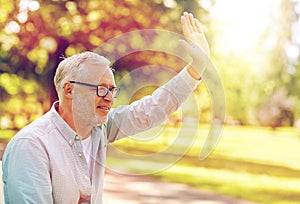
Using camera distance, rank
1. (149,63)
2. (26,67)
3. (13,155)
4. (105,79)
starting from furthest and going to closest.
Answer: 1. (26,67)
2. (149,63)
3. (105,79)
4. (13,155)

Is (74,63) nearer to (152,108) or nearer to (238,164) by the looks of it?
(152,108)

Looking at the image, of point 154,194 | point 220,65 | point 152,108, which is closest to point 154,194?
point 154,194

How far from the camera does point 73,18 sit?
501 centimetres

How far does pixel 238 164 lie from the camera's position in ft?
18.8

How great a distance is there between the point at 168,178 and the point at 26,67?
166 centimetres

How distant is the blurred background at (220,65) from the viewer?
16.3ft

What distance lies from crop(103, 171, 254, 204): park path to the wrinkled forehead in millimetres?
3331

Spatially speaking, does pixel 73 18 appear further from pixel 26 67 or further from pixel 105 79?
pixel 105 79

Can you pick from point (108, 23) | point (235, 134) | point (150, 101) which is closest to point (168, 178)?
point (235, 134)

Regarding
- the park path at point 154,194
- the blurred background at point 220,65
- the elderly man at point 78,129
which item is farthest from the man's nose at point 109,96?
the blurred background at point 220,65

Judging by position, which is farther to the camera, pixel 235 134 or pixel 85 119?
pixel 235 134

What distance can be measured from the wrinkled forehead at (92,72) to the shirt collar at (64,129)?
8 centimetres

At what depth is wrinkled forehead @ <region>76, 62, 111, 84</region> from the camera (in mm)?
1078

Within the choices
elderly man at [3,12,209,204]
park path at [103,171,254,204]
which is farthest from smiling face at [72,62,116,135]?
park path at [103,171,254,204]
